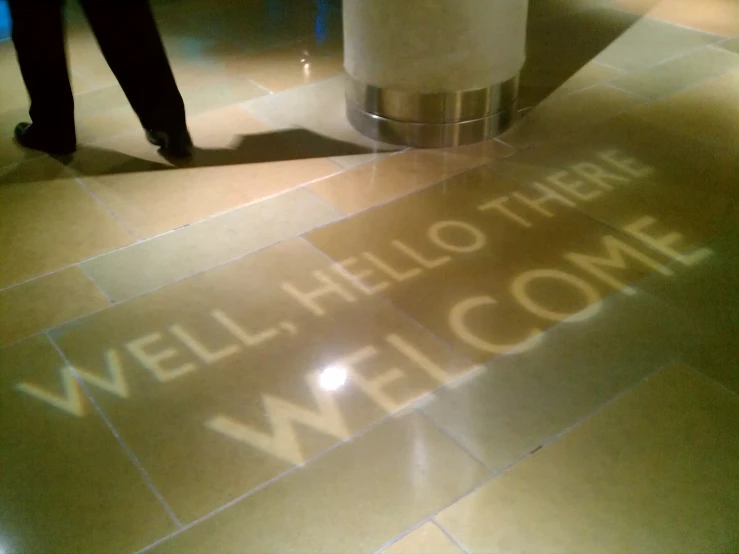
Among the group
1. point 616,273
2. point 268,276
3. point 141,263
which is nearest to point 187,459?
point 268,276

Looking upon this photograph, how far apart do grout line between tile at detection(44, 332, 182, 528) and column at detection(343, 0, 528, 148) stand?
1.35m

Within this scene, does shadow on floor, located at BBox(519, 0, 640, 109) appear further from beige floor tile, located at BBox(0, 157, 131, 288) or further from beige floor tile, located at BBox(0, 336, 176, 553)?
beige floor tile, located at BBox(0, 336, 176, 553)

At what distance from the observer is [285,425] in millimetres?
1400

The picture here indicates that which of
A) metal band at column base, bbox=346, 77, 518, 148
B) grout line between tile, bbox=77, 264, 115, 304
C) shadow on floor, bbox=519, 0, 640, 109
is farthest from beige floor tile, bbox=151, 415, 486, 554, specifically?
shadow on floor, bbox=519, 0, 640, 109

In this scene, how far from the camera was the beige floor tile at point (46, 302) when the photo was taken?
166 centimetres

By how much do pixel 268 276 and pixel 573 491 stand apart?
36.6 inches

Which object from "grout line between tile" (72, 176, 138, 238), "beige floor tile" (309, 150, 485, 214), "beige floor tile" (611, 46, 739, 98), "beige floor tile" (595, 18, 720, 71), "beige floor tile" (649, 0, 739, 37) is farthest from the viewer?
"beige floor tile" (649, 0, 739, 37)

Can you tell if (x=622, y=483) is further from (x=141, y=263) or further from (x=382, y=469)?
(x=141, y=263)

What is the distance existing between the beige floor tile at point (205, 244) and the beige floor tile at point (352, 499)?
74 centimetres

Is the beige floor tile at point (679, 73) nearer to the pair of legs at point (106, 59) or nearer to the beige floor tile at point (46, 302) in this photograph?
the pair of legs at point (106, 59)

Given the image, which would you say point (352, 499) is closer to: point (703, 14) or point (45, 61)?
point (45, 61)

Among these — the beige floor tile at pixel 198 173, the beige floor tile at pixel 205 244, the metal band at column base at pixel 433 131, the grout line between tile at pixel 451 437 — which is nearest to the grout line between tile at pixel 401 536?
the grout line between tile at pixel 451 437

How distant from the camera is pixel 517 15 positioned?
2271mm

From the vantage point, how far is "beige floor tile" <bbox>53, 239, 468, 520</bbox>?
4.42 ft
